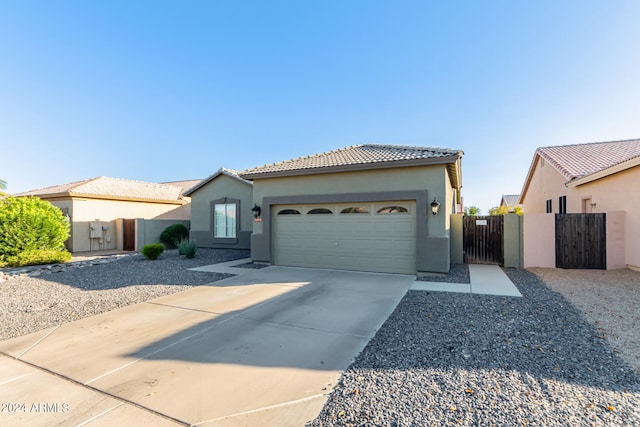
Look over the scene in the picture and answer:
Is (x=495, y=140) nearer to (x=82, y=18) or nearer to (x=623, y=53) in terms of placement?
(x=623, y=53)

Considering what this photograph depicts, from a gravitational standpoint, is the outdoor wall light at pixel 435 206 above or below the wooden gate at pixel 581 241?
above

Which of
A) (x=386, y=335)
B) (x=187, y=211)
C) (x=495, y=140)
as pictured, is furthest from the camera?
(x=187, y=211)

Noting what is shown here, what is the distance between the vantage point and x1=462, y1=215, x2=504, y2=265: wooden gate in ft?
35.0

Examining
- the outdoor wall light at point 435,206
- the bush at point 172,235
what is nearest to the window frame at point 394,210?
the outdoor wall light at point 435,206

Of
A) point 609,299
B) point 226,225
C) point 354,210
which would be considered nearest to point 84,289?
point 354,210

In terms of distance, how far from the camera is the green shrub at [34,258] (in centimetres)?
1053

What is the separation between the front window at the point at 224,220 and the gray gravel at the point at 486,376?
12.1 meters

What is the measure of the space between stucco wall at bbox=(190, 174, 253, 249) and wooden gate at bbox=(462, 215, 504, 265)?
1015cm

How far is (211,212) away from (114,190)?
684 cm

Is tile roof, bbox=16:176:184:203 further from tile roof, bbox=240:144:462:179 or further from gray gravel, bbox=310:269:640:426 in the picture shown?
gray gravel, bbox=310:269:640:426

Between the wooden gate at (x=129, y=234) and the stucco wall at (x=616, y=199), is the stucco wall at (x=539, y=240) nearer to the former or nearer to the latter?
the stucco wall at (x=616, y=199)

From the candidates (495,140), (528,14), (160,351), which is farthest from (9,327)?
(495,140)

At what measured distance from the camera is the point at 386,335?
4309mm

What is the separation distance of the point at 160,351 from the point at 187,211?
59.8 feet
